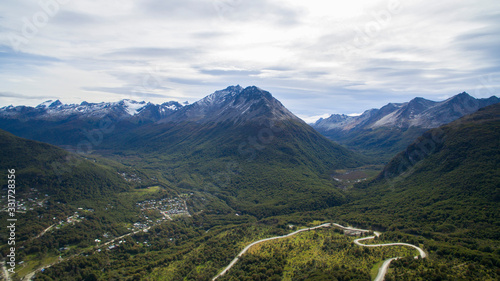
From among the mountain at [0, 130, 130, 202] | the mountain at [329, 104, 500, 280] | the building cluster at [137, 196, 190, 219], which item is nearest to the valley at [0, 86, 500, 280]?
the mountain at [329, 104, 500, 280]

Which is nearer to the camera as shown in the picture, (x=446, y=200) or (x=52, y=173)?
(x=446, y=200)

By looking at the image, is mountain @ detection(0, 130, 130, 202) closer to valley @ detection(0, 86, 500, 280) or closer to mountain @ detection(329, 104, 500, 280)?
valley @ detection(0, 86, 500, 280)

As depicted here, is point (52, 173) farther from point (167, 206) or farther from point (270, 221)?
point (270, 221)

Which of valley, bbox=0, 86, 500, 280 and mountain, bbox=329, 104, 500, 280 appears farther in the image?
valley, bbox=0, 86, 500, 280

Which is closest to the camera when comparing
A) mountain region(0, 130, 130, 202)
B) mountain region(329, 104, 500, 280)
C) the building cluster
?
mountain region(329, 104, 500, 280)

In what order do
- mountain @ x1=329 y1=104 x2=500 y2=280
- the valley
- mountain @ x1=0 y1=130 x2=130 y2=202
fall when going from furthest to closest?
mountain @ x1=0 y1=130 x2=130 y2=202, the valley, mountain @ x1=329 y1=104 x2=500 y2=280

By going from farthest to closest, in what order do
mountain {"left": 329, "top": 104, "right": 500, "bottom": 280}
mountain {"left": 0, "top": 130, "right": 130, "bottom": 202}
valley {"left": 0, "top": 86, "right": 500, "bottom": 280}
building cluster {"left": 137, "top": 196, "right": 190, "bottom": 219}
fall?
building cluster {"left": 137, "top": 196, "right": 190, "bottom": 219}, mountain {"left": 0, "top": 130, "right": 130, "bottom": 202}, valley {"left": 0, "top": 86, "right": 500, "bottom": 280}, mountain {"left": 329, "top": 104, "right": 500, "bottom": 280}

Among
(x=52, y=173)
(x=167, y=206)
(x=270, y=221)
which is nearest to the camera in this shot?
(x=270, y=221)

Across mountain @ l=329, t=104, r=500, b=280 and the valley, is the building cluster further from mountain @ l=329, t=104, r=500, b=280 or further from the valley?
mountain @ l=329, t=104, r=500, b=280

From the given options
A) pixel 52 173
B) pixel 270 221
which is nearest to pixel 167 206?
pixel 52 173

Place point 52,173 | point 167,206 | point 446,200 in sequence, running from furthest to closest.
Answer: point 167,206 → point 52,173 → point 446,200

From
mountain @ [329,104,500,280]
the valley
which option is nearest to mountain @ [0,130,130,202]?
the valley

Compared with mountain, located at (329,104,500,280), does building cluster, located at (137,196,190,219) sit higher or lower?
lower
